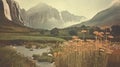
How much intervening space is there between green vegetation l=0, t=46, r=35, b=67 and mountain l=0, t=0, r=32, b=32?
229 millimetres

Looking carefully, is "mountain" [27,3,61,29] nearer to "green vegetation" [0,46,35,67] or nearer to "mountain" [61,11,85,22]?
"mountain" [61,11,85,22]

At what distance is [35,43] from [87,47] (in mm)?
518

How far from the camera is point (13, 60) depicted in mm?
2955

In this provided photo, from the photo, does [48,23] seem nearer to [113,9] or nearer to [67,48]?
[67,48]

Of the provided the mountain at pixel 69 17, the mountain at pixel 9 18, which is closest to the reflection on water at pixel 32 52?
the mountain at pixel 9 18

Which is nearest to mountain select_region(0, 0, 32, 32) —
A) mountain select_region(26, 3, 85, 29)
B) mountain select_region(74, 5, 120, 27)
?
mountain select_region(26, 3, 85, 29)

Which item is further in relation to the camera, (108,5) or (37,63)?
A: (108,5)

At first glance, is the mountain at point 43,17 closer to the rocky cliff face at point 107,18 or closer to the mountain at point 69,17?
the mountain at point 69,17

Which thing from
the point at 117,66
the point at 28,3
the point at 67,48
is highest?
the point at 28,3

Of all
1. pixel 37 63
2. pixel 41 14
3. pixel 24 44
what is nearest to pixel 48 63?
pixel 37 63

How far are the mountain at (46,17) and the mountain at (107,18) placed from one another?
16 centimetres

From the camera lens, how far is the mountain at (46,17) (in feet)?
10.1

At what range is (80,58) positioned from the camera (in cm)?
297

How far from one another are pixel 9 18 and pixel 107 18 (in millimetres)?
999
